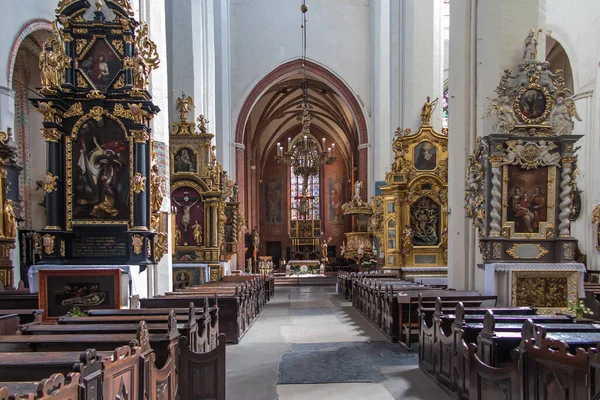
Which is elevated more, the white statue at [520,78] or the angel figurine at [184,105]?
the angel figurine at [184,105]

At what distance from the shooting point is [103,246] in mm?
7762

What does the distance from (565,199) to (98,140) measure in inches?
275

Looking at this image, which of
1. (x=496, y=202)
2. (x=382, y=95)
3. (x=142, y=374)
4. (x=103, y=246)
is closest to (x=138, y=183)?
(x=103, y=246)

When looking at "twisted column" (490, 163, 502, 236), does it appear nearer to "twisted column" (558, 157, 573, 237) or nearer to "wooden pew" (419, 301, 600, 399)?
"twisted column" (558, 157, 573, 237)

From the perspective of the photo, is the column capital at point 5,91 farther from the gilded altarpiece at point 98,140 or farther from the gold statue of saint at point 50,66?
the gold statue of saint at point 50,66

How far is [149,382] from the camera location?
144 inches

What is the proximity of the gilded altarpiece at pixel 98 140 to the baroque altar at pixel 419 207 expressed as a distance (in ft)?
28.4

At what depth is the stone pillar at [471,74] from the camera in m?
8.33

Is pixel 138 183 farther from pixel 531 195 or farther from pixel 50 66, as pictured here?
pixel 531 195

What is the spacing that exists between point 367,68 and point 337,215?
13.3m

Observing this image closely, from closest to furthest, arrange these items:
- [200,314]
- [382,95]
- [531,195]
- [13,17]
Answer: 1. [200,314]
2. [531,195]
3. [13,17]
4. [382,95]

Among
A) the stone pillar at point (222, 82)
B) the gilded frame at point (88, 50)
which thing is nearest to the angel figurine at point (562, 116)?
the gilded frame at point (88, 50)

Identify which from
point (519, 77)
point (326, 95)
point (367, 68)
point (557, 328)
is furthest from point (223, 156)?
point (557, 328)

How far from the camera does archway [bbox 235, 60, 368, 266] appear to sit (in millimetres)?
26909
